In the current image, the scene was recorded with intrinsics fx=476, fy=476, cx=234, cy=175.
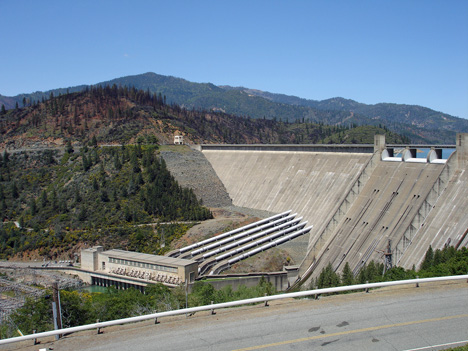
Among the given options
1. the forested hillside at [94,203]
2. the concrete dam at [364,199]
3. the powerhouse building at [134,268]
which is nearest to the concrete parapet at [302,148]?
the concrete dam at [364,199]

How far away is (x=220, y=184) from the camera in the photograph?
3179 inches

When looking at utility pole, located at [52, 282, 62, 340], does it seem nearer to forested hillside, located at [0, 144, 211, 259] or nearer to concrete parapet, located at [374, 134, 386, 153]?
forested hillside, located at [0, 144, 211, 259]

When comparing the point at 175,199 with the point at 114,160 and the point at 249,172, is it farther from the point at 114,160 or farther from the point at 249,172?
the point at 114,160

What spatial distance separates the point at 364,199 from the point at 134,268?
26.6 meters

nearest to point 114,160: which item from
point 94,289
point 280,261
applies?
point 94,289

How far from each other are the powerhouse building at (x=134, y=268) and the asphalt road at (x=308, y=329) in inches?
1175

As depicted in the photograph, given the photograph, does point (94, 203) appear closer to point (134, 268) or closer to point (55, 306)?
point (134, 268)

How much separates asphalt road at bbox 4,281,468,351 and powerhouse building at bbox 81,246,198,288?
29835mm

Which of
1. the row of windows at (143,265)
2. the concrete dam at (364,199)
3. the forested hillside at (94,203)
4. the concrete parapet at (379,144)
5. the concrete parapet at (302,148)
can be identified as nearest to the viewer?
the concrete dam at (364,199)

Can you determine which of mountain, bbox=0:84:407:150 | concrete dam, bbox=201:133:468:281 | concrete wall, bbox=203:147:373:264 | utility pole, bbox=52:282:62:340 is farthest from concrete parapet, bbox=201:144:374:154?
utility pole, bbox=52:282:62:340

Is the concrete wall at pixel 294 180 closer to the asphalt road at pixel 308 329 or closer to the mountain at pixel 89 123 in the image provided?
the asphalt road at pixel 308 329

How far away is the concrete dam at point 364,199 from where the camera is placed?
40.2 meters

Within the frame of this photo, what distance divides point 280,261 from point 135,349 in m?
36.2

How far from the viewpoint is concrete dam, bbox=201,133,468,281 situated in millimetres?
40250
